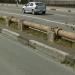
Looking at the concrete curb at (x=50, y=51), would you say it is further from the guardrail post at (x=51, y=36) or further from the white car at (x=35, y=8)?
the white car at (x=35, y=8)

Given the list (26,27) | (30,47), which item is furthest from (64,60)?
(26,27)

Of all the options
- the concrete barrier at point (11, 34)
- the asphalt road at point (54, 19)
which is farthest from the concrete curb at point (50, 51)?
the asphalt road at point (54, 19)

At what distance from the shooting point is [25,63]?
351 inches

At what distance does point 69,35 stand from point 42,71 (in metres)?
2.88

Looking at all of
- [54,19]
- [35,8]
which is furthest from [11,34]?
[35,8]

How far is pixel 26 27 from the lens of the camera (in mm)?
15156

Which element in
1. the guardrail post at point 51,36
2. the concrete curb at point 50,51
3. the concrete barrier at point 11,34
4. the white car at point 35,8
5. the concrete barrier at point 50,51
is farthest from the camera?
the white car at point 35,8

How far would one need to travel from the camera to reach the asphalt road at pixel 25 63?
7.87 metres

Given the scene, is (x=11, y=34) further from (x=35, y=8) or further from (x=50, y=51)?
(x=35, y=8)

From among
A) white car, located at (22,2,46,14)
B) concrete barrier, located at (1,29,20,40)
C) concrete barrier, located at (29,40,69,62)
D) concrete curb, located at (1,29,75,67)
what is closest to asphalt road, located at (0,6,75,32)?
white car, located at (22,2,46,14)

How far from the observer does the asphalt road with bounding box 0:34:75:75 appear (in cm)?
787

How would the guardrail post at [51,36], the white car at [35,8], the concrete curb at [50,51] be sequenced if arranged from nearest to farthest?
the concrete curb at [50,51] → the guardrail post at [51,36] → the white car at [35,8]

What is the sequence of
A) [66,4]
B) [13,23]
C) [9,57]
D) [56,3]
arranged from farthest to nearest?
[56,3]
[66,4]
[13,23]
[9,57]

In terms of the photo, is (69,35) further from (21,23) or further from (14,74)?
(21,23)
